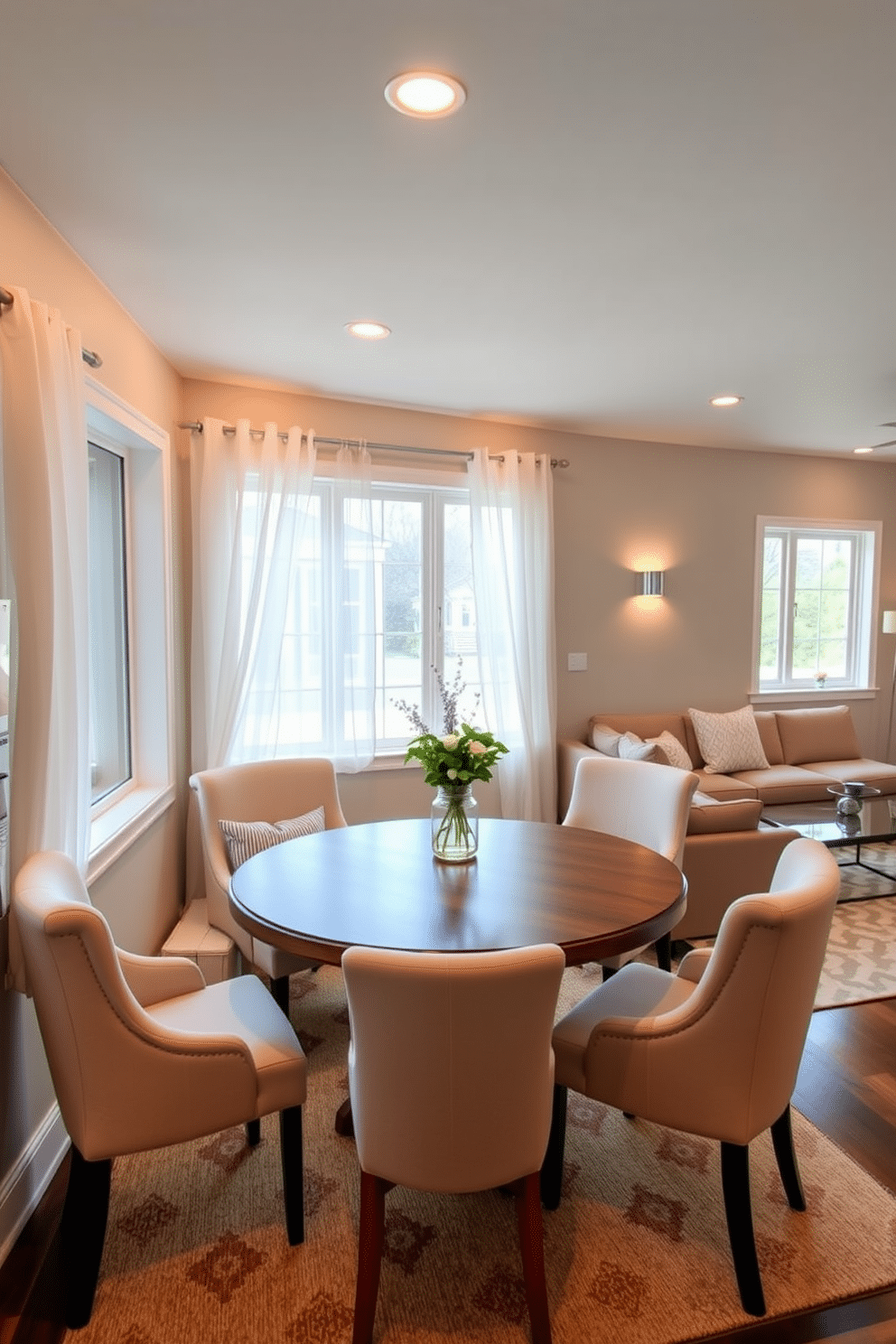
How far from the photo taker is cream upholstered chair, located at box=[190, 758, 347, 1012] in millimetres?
2607

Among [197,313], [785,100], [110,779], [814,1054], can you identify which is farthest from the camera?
[110,779]

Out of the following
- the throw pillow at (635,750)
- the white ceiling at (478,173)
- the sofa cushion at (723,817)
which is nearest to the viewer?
the white ceiling at (478,173)

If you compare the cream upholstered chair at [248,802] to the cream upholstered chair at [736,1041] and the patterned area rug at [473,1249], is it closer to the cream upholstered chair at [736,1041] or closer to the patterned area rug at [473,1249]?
the patterned area rug at [473,1249]

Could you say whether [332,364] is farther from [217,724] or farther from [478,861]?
[478,861]

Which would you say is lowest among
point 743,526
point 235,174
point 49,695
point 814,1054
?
point 814,1054

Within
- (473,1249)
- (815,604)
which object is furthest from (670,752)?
(473,1249)

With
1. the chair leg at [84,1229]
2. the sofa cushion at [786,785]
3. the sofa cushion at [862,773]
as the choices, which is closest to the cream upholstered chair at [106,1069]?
the chair leg at [84,1229]

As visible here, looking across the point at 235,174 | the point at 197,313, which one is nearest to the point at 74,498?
the point at 235,174

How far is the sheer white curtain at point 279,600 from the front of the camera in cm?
343

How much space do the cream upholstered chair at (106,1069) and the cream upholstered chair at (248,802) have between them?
2.44 ft

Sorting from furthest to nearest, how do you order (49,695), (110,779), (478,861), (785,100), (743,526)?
(743,526) < (110,779) < (478,861) < (49,695) < (785,100)

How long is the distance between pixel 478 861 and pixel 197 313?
7.11 ft

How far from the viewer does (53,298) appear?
2.08 meters

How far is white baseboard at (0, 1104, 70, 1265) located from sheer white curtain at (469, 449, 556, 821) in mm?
2608
